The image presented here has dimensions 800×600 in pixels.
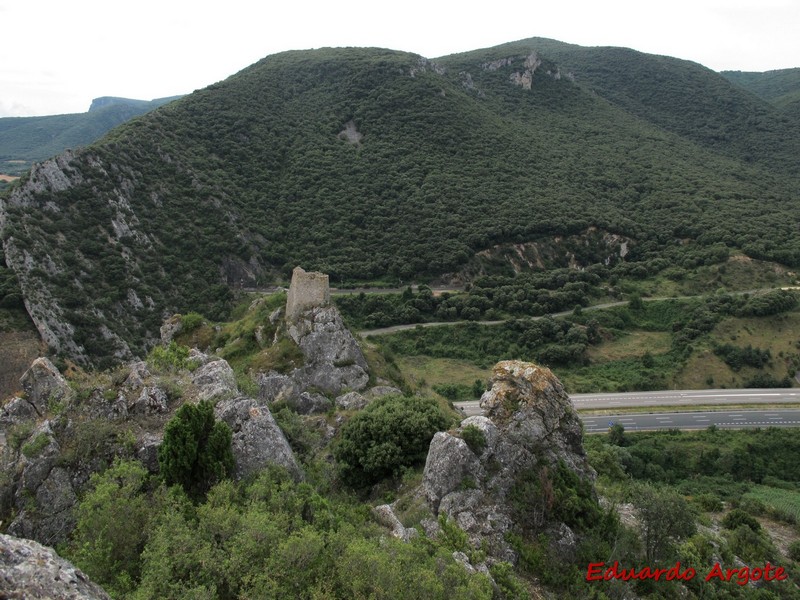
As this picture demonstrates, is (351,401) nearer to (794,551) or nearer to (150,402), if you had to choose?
(150,402)

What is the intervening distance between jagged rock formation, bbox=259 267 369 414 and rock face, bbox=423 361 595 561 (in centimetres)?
1282

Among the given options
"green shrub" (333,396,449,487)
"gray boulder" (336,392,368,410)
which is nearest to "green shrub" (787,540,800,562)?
"green shrub" (333,396,449,487)

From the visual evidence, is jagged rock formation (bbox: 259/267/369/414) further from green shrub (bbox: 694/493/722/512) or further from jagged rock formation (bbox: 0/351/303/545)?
green shrub (bbox: 694/493/722/512)

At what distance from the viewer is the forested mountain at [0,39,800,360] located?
60.0 meters

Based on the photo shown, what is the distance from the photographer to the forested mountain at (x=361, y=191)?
6003 centimetres

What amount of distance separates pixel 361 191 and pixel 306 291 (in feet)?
210

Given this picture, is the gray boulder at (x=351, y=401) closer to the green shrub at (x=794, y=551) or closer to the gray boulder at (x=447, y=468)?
the gray boulder at (x=447, y=468)

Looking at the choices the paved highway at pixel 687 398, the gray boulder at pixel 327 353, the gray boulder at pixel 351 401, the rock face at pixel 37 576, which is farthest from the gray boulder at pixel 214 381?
the paved highway at pixel 687 398

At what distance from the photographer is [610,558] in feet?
52.6

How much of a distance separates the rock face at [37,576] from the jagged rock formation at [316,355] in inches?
847

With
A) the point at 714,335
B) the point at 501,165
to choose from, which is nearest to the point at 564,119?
the point at 501,165

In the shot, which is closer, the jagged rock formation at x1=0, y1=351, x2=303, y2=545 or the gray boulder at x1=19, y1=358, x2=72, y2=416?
the jagged rock formation at x1=0, y1=351, x2=303, y2=545

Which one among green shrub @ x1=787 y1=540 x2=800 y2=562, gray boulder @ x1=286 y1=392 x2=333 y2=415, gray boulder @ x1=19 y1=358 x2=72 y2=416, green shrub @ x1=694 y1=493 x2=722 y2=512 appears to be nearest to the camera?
gray boulder @ x1=19 y1=358 x2=72 y2=416

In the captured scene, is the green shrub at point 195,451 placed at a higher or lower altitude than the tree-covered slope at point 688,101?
lower
